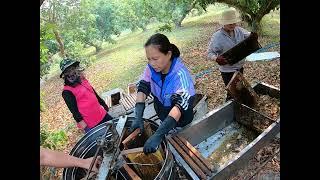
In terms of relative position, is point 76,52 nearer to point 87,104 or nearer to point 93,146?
point 87,104

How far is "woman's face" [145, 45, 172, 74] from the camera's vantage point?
3.32 m

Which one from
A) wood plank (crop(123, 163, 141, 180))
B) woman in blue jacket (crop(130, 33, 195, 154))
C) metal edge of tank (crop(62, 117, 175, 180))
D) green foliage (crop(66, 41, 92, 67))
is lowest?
green foliage (crop(66, 41, 92, 67))

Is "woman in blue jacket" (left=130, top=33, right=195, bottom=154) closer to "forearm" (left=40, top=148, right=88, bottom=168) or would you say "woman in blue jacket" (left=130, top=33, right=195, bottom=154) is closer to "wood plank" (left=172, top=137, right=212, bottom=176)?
"wood plank" (left=172, top=137, right=212, bottom=176)

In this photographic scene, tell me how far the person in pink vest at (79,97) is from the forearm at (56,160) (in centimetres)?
146

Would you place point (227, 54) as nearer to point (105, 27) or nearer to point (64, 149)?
point (64, 149)

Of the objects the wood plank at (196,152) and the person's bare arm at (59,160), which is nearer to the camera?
the person's bare arm at (59,160)

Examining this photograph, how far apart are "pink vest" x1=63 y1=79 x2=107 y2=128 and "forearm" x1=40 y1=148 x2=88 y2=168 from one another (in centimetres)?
150

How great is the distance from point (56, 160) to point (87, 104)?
178 cm

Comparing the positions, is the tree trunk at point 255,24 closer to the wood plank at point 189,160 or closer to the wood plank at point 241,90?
the wood plank at point 241,90

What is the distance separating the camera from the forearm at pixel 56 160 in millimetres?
2590

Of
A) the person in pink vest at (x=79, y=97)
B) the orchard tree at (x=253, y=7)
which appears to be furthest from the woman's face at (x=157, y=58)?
the orchard tree at (x=253, y=7)

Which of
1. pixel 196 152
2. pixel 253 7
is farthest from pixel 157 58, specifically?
pixel 253 7

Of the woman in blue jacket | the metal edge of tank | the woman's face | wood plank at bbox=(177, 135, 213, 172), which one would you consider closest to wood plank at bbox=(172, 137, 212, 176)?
wood plank at bbox=(177, 135, 213, 172)

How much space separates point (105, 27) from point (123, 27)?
66.4 inches
